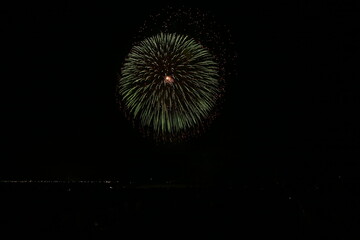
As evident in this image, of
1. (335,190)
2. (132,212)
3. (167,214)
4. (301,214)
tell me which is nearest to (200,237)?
(167,214)

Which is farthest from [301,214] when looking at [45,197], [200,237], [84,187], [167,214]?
[45,197]

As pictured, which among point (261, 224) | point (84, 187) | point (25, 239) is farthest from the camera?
point (84, 187)

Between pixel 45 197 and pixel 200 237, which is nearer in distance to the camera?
pixel 200 237

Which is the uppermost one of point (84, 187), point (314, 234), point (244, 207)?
point (84, 187)

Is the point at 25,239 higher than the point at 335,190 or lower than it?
lower

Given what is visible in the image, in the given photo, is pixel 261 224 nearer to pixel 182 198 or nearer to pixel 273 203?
pixel 273 203

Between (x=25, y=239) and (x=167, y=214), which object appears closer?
(x=25, y=239)

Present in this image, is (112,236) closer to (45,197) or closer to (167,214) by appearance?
(167,214)

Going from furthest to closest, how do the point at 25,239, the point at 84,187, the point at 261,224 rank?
the point at 84,187 < the point at 261,224 < the point at 25,239

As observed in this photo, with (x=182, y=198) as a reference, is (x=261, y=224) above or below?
below
